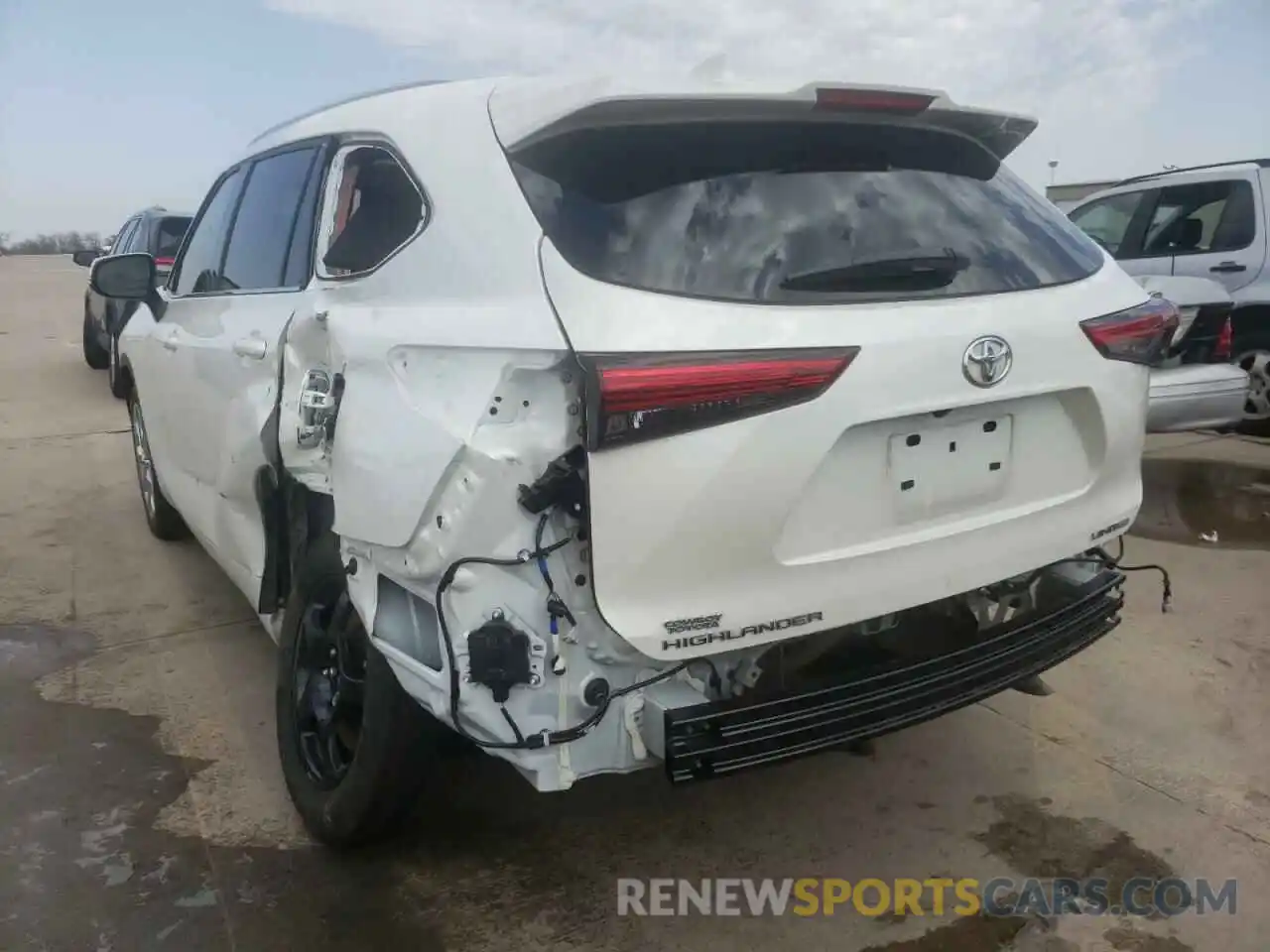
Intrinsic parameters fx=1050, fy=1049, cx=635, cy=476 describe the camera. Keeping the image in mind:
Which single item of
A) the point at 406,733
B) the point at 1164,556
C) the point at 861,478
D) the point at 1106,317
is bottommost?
the point at 1164,556

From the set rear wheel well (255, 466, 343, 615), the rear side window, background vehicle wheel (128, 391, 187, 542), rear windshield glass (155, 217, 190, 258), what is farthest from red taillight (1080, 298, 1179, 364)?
the rear side window

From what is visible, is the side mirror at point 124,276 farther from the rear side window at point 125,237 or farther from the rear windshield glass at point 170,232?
the rear side window at point 125,237

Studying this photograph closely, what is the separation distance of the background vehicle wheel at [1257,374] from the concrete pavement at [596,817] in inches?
132

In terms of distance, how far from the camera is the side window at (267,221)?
10.8ft

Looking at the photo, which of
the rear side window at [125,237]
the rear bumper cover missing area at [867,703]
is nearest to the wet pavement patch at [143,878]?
the rear bumper cover missing area at [867,703]

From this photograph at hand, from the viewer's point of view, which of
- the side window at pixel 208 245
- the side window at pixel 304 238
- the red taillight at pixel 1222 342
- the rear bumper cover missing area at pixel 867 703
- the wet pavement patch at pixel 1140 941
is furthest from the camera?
the red taillight at pixel 1222 342

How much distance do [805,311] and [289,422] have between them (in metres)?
1.42

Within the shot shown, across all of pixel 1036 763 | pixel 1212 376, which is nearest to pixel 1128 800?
pixel 1036 763

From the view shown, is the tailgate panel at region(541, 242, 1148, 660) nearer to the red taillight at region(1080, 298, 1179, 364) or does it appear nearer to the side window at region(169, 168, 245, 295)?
the red taillight at region(1080, 298, 1179, 364)

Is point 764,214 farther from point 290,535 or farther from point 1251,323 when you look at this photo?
point 1251,323

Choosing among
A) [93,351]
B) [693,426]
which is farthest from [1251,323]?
[93,351]

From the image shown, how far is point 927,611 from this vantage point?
2.51 m

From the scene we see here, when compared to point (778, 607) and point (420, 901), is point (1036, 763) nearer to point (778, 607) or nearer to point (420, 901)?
point (778, 607)

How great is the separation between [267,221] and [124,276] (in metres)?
1.30
